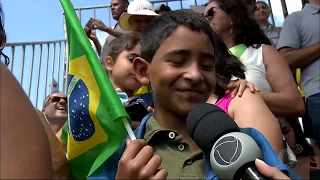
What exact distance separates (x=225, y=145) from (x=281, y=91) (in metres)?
1.38

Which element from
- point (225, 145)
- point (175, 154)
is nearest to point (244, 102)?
point (175, 154)

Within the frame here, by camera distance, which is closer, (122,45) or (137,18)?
(122,45)

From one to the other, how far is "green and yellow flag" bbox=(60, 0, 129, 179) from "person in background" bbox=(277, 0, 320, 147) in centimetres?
177

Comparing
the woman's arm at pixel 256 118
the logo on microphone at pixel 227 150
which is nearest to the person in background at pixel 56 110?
the woman's arm at pixel 256 118

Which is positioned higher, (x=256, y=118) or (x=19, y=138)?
(x=19, y=138)

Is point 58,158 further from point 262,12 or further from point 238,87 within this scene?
point 262,12

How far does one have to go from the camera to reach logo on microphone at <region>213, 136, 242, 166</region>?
1.22 m

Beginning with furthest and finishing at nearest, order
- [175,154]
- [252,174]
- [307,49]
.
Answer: [307,49] < [175,154] < [252,174]

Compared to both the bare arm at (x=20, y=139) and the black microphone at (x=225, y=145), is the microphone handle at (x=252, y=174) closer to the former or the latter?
the black microphone at (x=225, y=145)

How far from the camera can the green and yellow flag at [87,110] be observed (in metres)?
1.81

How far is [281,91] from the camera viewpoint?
256 centimetres

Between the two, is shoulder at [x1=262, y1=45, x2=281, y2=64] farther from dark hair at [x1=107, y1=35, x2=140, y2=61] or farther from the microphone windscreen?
the microphone windscreen

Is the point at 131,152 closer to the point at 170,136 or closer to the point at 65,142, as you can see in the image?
the point at 170,136

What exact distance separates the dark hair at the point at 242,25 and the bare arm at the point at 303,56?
1.87 feet
